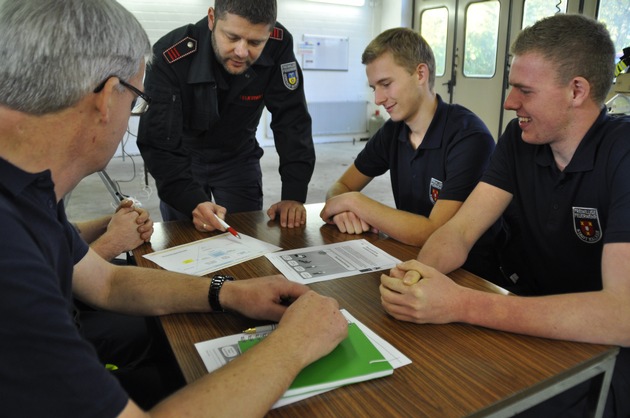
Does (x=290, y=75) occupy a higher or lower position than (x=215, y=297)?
higher

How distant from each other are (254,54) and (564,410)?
1.49 metres

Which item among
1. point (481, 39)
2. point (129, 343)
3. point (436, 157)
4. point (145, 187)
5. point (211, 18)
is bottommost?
point (145, 187)

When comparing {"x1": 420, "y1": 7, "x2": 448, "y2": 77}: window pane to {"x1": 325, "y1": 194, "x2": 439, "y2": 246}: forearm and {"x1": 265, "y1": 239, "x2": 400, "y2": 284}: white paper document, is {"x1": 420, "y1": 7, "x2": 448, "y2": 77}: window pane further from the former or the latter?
{"x1": 265, "y1": 239, "x2": 400, "y2": 284}: white paper document

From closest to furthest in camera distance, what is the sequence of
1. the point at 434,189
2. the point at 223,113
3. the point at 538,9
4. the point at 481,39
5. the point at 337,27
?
1. the point at 434,189
2. the point at 223,113
3. the point at 538,9
4. the point at 481,39
5. the point at 337,27

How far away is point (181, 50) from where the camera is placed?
1.86m

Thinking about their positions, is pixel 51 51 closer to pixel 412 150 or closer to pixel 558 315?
pixel 558 315

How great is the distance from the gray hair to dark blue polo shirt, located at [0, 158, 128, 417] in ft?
0.53

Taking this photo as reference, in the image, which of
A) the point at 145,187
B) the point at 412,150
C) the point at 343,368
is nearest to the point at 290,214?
the point at 412,150

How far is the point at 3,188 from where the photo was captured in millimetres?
632

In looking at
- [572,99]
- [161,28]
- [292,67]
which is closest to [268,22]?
[292,67]

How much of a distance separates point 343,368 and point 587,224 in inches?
33.1

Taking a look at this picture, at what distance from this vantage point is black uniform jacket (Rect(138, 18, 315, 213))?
1838 millimetres

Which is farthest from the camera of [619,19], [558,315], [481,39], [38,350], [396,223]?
[481,39]

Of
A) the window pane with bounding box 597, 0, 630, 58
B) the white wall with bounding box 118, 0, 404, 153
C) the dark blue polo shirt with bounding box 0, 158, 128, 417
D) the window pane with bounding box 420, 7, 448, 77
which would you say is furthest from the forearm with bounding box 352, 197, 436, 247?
the window pane with bounding box 420, 7, 448, 77
